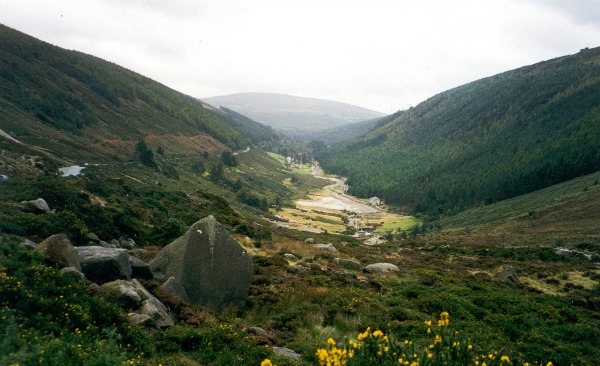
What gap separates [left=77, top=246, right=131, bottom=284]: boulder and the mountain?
55.9 metres

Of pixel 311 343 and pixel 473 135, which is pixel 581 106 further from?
pixel 311 343

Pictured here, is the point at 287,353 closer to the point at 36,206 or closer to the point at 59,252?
the point at 59,252

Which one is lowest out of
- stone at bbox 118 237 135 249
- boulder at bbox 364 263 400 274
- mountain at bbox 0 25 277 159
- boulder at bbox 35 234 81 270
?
boulder at bbox 364 263 400 274

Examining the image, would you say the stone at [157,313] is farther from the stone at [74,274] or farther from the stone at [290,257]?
the stone at [290,257]

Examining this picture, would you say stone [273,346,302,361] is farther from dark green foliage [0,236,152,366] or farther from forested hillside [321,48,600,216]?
forested hillside [321,48,600,216]

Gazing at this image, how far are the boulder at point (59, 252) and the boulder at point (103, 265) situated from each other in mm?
462

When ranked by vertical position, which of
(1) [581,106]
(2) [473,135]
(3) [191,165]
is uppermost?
(1) [581,106]

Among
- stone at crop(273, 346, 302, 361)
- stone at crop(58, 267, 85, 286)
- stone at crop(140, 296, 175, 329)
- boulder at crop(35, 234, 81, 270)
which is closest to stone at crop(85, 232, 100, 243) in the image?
boulder at crop(35, 234, 81, 270)

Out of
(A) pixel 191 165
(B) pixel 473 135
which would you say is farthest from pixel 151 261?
(B) pixel 473 135

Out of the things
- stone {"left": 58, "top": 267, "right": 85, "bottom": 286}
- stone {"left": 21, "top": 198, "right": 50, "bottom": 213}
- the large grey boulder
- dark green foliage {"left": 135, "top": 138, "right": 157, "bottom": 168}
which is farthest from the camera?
dark green foliage {"left": 135, "top": 138, "right": 157, "bottom": 168}

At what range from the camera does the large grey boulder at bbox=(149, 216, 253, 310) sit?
14672 millimetres

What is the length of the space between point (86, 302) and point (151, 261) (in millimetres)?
6878

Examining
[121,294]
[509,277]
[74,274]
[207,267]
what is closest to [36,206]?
[74,274]

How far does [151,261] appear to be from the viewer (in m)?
15.9
